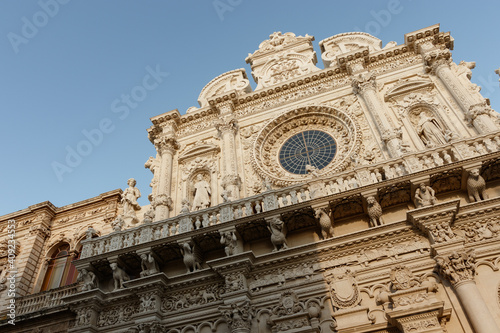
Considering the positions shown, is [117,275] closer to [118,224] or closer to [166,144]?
[118,224]

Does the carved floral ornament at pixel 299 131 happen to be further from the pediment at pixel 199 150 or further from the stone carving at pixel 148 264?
the stone carving at pixel 148 264

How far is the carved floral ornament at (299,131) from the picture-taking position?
39.4 feet

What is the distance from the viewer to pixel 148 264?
9789 mm

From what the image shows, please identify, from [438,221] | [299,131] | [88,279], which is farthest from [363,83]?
[88,279]

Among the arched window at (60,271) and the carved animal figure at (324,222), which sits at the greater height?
the arched window at (60,271)

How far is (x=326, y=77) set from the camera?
1448 centimetres

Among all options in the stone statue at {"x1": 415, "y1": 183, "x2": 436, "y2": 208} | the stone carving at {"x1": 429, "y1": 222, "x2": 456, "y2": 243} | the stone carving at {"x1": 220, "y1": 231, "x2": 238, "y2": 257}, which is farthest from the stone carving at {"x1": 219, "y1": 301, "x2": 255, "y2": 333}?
the stone statue at {"x1": 415, "y1": 183, "x2": 436, "y2": 208}

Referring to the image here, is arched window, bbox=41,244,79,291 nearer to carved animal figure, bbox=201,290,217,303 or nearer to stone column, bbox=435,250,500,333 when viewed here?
carved animal figure, bbox=201,290,217,303

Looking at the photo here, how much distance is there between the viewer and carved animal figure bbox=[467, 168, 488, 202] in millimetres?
8312

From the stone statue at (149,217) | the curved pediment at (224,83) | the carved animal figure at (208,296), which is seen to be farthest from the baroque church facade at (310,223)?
the curved pediment at (224,83)

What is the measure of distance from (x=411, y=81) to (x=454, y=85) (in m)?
1.47

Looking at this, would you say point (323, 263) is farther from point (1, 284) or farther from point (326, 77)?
point (1, 284)

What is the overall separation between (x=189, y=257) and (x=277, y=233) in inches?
92.0

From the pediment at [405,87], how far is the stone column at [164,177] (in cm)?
799
